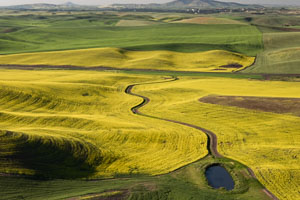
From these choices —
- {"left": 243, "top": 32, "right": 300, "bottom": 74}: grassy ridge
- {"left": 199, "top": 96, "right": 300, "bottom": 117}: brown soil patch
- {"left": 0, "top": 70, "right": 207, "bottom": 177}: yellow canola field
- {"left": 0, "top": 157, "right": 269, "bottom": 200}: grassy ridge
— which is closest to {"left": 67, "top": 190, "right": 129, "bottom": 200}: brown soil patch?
{"left": 0, "top": 157, "right": 269, "bottom": 200}: grassy ridge

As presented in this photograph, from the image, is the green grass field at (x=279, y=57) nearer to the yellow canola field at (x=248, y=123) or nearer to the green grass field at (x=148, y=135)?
the green grass field at (x=148, y=135)

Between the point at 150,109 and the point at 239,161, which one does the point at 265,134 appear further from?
the point at 150,109

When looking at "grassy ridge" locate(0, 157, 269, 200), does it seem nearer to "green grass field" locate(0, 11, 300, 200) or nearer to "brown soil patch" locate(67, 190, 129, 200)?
"brown soil patch" locate(67, 190, 129, 200)

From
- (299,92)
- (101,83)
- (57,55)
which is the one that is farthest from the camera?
(57,55)

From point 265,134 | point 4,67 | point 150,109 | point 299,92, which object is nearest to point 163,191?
point 265,134

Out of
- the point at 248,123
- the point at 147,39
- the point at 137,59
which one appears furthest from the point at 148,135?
the point at 147,39

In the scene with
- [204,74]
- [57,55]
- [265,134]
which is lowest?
[265,134]

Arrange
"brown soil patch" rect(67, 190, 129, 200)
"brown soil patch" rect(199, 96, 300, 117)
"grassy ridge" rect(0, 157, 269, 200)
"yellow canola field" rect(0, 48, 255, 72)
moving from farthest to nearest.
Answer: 1. "yellow canola field" rect(0, 48, 255, 72)
2. "brown soil patch" rect(199, 96, 300, 117)
3. "grassy ridge" rect(0, 157, 269, 200)
4. "brown soil patch" rect(67, 190, 129, 200)
